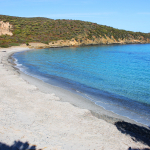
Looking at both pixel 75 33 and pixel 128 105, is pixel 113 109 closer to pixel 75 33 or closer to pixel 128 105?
pixel 128 105

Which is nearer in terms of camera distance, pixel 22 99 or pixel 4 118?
pixel 4 118

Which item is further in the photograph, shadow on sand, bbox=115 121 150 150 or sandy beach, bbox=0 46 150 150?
shadow on sand, bbox=115 121 150 150

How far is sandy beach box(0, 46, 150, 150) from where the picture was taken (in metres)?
5.73

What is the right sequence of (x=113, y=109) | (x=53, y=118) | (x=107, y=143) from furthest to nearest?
(x=113, y=109) < (x=53, y=118) < (x=107, y=143)

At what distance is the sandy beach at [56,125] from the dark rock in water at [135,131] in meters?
0.24

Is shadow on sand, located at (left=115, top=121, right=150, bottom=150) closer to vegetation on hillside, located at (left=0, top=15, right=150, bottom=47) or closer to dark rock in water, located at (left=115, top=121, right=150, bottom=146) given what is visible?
dark rock in water, located at (left=115, top=121, right=150, bottom=146)

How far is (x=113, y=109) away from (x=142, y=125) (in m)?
2.24

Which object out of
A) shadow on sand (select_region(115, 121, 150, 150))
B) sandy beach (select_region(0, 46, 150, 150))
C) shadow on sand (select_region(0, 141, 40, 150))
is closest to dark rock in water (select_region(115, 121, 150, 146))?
shadow on sand (select_region(115, 121, 150, 150))

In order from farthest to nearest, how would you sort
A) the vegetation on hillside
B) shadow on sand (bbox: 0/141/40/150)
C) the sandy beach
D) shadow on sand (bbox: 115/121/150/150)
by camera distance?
the vegetation on hillside < shadow on sand (bbox: 115/121/150/150) < the sandy beach < shadow on sand (bbox: 0/141/40/150)

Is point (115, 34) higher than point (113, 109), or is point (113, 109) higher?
point (115, 34)

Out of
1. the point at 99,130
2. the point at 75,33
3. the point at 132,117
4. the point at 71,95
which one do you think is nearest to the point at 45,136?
the point at 99,130

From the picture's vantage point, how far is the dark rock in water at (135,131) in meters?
6.59

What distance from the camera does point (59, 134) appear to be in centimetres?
634

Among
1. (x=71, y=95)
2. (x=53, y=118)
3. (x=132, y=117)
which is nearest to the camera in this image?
(x=53, y=118)
